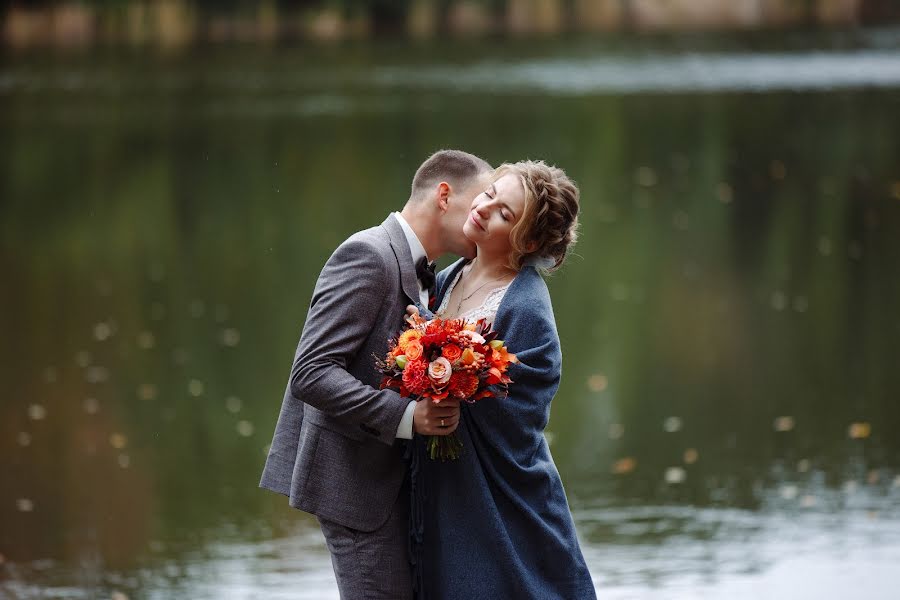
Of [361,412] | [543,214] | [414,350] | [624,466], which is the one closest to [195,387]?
[624,466]

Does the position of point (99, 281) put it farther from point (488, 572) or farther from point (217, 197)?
point (488, 572)

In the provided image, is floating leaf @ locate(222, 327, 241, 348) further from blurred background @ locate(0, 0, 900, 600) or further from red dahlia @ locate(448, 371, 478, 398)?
red dahlia @ locate(448, 371, 478, 398)

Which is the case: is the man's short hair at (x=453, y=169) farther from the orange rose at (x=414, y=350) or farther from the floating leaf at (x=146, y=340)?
the floating leaf at (x=146, y=340)

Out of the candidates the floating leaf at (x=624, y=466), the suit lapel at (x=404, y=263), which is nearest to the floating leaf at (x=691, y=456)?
the floating leaf at (x=624, y=466)

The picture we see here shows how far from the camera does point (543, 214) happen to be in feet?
12.5

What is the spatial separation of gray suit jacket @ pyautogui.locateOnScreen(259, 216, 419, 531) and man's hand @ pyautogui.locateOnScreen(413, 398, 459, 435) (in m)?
0.09

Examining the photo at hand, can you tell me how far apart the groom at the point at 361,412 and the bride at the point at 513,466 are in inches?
4.0

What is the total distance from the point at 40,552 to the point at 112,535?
1.19 ft

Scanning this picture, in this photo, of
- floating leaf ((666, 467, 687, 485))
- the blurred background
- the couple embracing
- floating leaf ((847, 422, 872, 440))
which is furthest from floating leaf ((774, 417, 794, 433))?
the couple embracing

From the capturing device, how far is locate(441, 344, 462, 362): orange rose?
138 inches

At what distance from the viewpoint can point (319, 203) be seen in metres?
17.6

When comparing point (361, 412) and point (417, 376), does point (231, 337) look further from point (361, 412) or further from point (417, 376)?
point (417, 376)

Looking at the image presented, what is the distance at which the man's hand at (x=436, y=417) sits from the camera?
11.9 ft

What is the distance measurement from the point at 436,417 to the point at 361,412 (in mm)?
222
